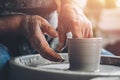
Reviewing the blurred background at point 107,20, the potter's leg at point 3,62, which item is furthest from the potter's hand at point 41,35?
the blurred background at point 107,20

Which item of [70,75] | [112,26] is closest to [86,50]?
[70,75]

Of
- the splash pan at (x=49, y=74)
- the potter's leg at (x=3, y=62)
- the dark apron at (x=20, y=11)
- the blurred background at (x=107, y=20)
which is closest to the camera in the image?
the splash pan at (x=49, y=74)

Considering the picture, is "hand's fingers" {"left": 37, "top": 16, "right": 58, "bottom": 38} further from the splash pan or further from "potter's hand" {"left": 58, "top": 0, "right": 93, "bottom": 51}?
the splash pan

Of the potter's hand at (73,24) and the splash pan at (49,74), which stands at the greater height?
the potter's hand at (73,24)

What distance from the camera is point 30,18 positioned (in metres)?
1.29

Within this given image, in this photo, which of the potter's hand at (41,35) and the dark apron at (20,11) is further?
the dark apron at (20,11)

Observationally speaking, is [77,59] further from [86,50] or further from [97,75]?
[97,75]

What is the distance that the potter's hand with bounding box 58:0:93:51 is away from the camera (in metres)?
1.13

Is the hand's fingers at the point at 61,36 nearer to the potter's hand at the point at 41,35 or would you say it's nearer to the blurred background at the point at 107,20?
the potter's hand at the point at 41,35

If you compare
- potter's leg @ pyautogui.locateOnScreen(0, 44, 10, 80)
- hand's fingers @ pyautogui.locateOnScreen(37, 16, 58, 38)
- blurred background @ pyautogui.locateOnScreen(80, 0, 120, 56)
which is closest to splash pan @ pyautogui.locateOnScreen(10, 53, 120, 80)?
potter's leg @ pyautogui.locateOnScreen(0, 44, 10, 80)

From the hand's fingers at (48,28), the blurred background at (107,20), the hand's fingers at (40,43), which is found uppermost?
the hand's fingers at (48,28)

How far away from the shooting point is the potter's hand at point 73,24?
113 centimetres

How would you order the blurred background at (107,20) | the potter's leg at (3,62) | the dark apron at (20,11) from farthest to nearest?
the blurred background at (107,20) < the dark apron at (20,11) < the potter's leg at (3,62)

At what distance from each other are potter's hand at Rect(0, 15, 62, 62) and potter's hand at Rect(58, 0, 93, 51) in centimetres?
4
